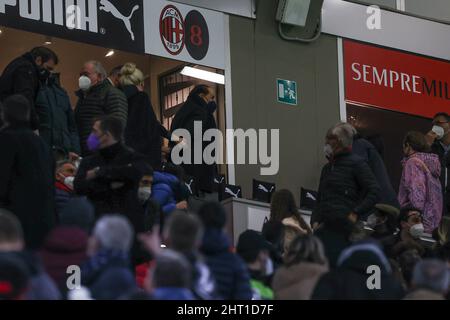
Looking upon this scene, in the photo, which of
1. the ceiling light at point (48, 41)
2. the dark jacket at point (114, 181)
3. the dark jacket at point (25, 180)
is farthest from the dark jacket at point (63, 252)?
the ceiling light at point (48, 41)

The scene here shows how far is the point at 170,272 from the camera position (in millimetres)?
10820

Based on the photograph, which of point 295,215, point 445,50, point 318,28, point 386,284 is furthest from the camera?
point 445,50

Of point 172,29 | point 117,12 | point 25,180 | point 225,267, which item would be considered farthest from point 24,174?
point 172,29

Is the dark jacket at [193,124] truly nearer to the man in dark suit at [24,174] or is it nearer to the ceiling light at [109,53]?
the ceiling light at [109,53]

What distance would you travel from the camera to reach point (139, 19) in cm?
2170

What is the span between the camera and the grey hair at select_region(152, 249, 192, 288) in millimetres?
10812

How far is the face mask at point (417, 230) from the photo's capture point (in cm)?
1841

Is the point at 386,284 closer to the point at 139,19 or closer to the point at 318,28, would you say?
the point at 139,19

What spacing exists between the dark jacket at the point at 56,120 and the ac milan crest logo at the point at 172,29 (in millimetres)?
4437
